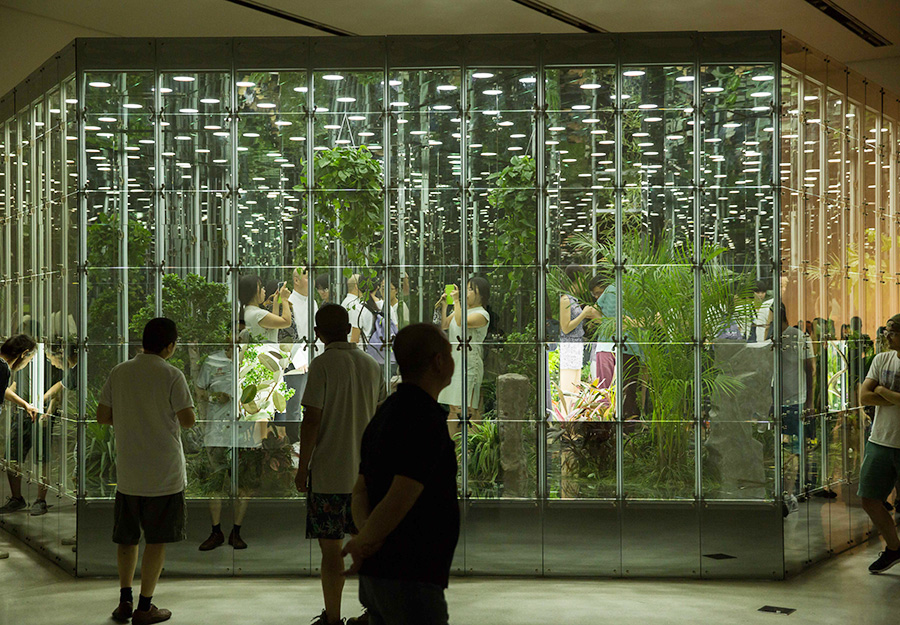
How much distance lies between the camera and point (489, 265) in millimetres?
5457

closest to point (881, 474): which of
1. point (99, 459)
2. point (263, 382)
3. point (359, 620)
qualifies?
point (359, 620)

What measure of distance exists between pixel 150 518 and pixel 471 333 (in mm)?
2140

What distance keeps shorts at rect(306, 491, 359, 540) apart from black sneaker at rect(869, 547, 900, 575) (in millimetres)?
3442

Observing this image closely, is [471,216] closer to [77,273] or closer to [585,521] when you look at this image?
[585,521]

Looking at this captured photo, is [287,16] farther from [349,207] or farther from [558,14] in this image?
[349,207]

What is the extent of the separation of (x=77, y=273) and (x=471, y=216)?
2.47m

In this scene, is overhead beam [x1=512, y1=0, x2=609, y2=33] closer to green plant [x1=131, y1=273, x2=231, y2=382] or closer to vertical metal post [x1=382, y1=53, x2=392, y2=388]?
vertical metal post [x1=382, y1=53, x2=392, y2=388]

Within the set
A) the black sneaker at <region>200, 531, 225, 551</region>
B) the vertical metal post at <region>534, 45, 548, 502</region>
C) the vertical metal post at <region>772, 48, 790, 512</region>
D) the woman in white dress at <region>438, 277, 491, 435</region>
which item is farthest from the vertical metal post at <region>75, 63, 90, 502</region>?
the vertical metal post at <region>772, 48, 790, 512</region>

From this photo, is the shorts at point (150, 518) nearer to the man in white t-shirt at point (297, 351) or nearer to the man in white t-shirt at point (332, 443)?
the man in white t-shirt at point (332, 443)

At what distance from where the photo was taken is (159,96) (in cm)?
553

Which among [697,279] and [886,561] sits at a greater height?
[697,279]

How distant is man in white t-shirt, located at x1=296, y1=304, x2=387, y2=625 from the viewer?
4102 mm

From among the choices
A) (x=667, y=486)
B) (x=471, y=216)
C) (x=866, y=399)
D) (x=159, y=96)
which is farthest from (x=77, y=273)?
(x=866, y=399)

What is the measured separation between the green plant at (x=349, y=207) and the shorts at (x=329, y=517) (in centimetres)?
176
